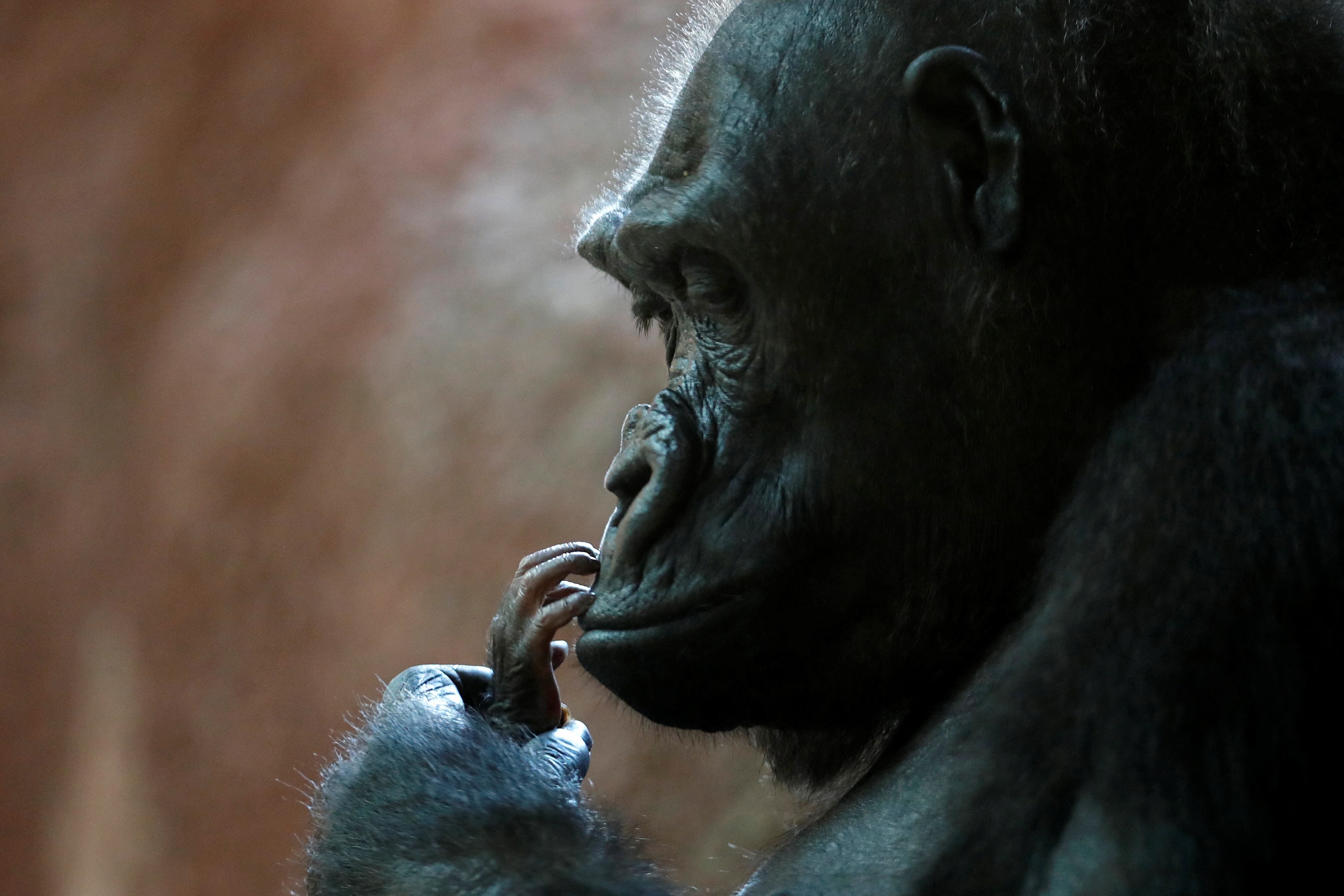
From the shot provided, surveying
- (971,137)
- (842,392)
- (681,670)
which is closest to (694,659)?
(681,670)

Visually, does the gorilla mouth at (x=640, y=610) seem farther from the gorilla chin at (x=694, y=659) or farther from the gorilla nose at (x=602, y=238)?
the gorilla nose at (x=602, y=238)

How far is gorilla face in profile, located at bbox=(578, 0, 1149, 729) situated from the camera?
4.19ft

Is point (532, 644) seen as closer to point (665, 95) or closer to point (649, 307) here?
point (649, 307)

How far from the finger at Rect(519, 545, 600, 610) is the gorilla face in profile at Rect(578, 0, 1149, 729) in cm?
9

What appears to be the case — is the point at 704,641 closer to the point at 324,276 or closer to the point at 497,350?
the point at 497,350

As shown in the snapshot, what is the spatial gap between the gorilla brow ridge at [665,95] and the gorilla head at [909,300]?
6.6 inches

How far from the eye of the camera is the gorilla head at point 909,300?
1268 mm

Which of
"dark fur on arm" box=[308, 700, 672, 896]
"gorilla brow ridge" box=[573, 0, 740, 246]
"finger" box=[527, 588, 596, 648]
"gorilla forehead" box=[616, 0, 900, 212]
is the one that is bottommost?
"dark fur on arm" box=[308, 700, 672, 896]

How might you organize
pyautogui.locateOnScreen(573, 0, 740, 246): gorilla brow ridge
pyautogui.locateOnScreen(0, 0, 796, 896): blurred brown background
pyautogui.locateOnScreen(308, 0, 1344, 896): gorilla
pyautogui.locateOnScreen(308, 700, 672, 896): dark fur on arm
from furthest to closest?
pyautogui.locateOnScreen(0, 0, 796, 896): blurred brown background, pyautogui.locateOnScreen(573, 0, 740, 246): gorilla brow ridge, pyautogui.locateOnScreen(308, 700, 672, 896): dark fur on arm, pyautogui.locateOnScreen(308, 0, 1344, 896): gorilla

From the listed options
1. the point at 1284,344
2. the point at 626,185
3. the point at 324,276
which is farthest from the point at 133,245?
the point at 1284,344

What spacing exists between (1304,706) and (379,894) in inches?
32.7

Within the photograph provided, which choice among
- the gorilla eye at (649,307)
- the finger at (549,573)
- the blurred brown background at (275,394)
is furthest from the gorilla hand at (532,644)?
the blurred brown background at (275,394)

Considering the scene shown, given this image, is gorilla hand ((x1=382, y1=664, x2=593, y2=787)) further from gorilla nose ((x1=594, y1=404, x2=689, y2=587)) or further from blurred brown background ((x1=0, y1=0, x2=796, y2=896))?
blurred brown background ((x1=0, y1=0, x2=796, y2=896))

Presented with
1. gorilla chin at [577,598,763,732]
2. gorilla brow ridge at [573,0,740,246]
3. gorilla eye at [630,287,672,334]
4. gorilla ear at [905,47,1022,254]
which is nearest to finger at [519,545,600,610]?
gorilla chin at [577,598,763,732]
